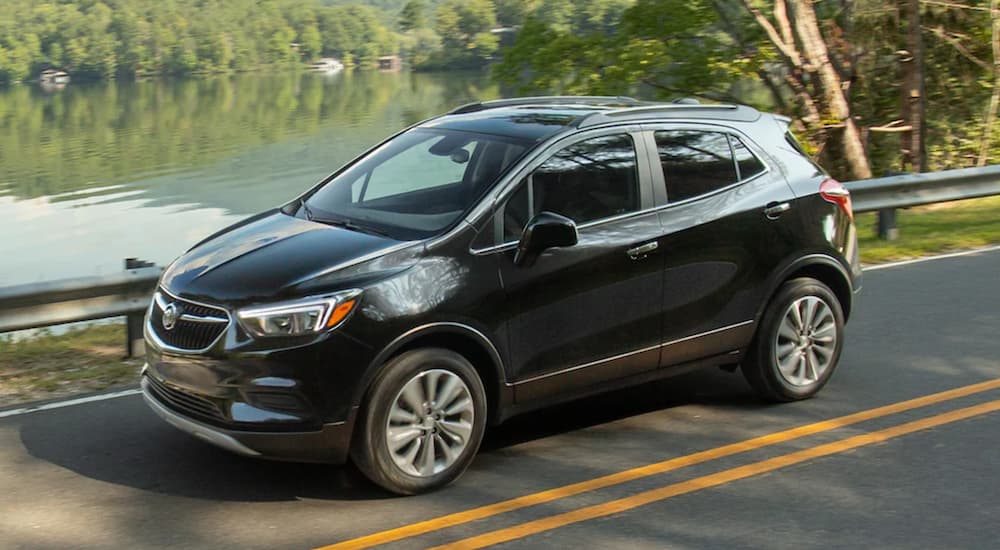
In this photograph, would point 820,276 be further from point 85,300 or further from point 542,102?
point 85,300

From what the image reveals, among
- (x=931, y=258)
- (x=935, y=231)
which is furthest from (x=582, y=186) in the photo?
(x=935, y=231)

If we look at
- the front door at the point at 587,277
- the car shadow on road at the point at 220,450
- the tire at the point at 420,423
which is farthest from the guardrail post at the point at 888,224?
the tire at the point at 420,423

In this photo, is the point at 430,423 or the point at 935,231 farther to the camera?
the point at 935,231

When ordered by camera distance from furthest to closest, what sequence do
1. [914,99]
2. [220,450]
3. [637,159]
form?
[914,99] → [637,159] → [220,450]

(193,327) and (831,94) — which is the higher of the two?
(193,327)

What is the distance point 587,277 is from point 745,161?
1465mm

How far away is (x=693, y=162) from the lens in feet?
22.8

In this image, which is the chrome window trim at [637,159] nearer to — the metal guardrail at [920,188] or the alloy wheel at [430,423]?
the alloy wheel at [430,423]

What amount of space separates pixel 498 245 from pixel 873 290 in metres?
5.30

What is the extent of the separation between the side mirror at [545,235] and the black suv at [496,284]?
0.01 m

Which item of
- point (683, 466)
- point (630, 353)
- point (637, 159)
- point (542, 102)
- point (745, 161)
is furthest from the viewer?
point (542, 102)

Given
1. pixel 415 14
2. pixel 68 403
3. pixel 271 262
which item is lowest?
pixel 415 14

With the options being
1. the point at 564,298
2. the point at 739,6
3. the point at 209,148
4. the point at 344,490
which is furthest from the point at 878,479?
the point at 209,148

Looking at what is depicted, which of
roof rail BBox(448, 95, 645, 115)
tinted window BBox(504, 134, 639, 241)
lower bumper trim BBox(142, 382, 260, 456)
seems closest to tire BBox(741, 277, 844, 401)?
tinted window BBox(504, 134, 639, 241)
